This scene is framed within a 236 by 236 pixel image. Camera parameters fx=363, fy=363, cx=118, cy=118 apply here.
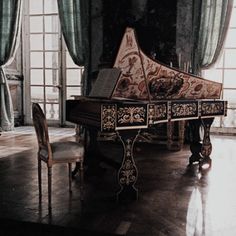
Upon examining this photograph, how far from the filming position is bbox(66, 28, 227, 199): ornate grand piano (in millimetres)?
2848

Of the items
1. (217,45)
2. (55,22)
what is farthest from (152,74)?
(55,22)

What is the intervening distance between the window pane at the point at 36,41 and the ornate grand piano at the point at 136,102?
4.45 m

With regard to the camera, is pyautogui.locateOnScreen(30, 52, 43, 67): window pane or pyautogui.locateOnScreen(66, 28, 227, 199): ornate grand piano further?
pyautogui.locateOnScreen(30, 52, 43, 67): window pane

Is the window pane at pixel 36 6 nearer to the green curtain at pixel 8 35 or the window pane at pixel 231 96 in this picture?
the green curtain at pixel 8 35

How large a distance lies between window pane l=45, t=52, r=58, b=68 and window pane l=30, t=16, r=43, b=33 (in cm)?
53

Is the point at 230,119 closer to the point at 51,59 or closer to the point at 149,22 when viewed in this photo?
the point at 149,22

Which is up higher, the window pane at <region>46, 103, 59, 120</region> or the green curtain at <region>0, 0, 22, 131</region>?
the green curtain at <region>0, 0, 22, 131</region>

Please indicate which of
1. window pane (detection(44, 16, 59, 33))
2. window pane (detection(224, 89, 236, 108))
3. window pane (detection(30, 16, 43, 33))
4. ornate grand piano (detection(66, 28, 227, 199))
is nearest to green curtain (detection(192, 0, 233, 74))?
window pane (detection(224, 89, 236, 108))

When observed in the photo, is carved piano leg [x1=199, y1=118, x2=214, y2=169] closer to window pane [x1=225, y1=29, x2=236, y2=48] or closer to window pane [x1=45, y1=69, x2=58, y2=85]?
window pane [x1=225, y1=29, x2=236, y2=48]

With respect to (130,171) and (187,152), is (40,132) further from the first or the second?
(187,152)

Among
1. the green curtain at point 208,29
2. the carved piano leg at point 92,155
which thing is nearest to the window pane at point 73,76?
the green curtain at point 208,29

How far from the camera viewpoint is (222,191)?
3.27 meters

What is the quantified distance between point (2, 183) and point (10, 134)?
3.26 metres

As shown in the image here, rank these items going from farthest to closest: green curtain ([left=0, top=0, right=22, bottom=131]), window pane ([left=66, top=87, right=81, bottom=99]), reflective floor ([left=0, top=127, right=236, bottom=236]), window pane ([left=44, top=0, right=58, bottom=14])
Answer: window pane ([left=44, top=0, right=58, bottom=14]) → window pane ([left=66, top=87, right=81, bottom=99]) → green curtain ([left=0, top=0, right=22, bottom=131]) → reflective floor ([left=0, top=127, right=236, bottom=236])
